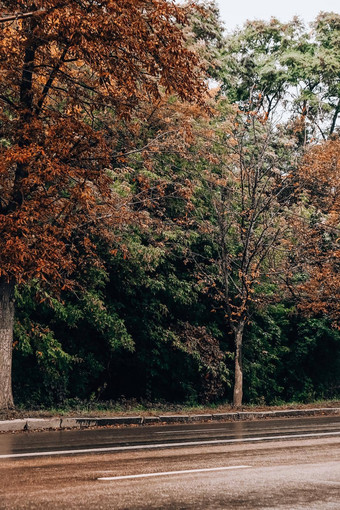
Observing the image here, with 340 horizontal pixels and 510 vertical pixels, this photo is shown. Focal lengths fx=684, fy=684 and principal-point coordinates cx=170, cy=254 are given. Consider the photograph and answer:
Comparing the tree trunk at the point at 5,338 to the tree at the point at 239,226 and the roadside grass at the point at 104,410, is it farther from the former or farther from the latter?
the tree at the point at 239,226

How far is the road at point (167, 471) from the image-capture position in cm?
616

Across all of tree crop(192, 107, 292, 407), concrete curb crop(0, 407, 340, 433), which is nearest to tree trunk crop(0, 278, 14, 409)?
concrete curb crop(0, 407, 340, 433)

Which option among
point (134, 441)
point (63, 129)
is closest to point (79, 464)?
point (134, 441)

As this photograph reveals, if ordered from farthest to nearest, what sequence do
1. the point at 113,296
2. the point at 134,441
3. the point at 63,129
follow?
the point at 113,296
the point at 63,129
the point at 134,441

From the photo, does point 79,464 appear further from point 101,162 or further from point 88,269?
point 88,269

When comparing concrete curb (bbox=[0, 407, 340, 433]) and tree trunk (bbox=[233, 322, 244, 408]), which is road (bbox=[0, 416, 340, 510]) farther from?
tree trunk (bbox=[233, 322, 244, 408])

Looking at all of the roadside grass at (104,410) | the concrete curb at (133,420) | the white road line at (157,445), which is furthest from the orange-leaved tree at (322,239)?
the white road line at (157,445)

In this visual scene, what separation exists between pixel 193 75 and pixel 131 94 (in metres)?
1.28

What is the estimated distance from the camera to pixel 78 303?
18672 millimetres

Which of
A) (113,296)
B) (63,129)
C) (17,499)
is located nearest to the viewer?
(17,499)

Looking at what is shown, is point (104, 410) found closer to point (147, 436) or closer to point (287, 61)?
point (147, 436)

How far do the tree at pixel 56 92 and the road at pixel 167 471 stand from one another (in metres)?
3.51

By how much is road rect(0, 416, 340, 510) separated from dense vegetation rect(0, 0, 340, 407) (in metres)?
4.21

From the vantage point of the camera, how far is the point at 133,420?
1551 cm
